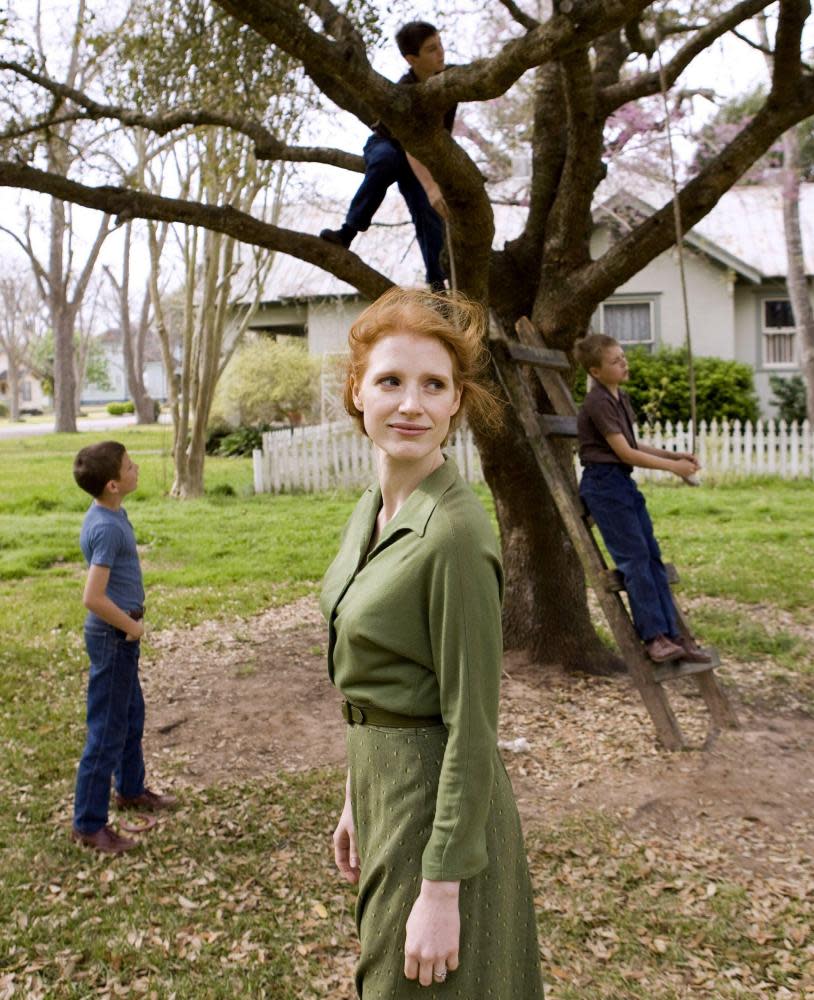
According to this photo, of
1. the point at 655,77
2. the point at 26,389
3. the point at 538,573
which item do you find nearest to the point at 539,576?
the point at 538,573

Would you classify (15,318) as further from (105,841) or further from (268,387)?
(105,841)

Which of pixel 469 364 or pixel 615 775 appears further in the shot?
pixel 615 775

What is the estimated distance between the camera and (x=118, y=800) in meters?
4.93

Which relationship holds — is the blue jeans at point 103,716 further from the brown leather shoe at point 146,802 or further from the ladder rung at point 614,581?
the ladder rung at point 614,581

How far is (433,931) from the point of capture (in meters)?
1.85

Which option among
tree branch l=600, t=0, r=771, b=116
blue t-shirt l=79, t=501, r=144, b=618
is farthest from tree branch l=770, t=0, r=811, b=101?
blue t-shirt l=79, t=501, r=144, b=618

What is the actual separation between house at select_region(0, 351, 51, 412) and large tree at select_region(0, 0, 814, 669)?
87022mm

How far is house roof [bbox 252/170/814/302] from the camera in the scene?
20406 millimetres

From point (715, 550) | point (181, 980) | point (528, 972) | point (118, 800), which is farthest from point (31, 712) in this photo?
point (715, 550)

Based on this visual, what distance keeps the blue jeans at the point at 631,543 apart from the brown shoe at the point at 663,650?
0.04 meters

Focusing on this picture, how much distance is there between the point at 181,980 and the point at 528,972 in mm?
1909

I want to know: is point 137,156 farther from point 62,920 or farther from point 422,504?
point 422,504

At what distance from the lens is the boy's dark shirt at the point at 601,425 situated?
5406 mm

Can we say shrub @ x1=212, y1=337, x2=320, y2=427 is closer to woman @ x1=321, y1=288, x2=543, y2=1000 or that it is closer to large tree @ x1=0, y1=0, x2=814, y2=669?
large tree @ x1=0, y1=0, x2=814, y2=669
